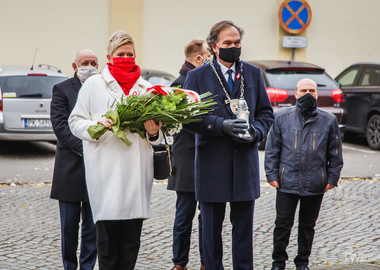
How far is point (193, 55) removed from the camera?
5887mm

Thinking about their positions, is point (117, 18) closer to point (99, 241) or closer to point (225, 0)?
point (225, 0)

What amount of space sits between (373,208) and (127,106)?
512 centimetres

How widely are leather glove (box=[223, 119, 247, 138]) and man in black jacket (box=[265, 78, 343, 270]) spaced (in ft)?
4.16

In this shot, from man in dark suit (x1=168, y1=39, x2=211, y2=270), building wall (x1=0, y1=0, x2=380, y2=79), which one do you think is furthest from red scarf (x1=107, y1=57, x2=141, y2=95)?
building wall (x1=0, y1=0, x2=380, y2=79)

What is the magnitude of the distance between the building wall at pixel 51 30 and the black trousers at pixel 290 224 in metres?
13.6

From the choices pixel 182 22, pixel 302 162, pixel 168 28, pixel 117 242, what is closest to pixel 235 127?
pixel 117 242

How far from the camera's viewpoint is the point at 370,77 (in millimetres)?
14711

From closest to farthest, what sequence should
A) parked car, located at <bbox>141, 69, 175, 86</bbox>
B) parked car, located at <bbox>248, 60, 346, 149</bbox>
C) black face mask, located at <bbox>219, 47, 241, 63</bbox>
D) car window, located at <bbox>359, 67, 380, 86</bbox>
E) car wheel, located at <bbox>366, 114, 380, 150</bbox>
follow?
black face mask, located at <bbox>219, 47, 241, 63</bbox> → parked car, located at <bbox>248, 60, 346, 149</bbox> → car wheel, located at <bbox>366, 114, 380, 150</bbox> → parked car, located at <bbox>141, 69, 175, 86</bbox> → car window, located at <bbox>359, 67, 380, 86</bbox>

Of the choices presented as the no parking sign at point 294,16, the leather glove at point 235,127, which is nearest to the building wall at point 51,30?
the no parking sign at point 294,16

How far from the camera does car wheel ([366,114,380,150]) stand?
557 inches

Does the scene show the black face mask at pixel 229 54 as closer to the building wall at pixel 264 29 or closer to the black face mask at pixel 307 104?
the black face mask at pixel 307 104

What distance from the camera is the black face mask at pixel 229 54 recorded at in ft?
15.7

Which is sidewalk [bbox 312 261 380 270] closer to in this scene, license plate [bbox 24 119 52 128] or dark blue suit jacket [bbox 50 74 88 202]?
dark blue suit jacket [bbox 50 74 88 202]

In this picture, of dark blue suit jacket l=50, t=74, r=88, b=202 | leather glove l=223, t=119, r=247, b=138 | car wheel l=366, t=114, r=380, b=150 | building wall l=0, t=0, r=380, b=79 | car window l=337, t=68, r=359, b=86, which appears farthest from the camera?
building wall l=0, t=0, r=380, b=79
